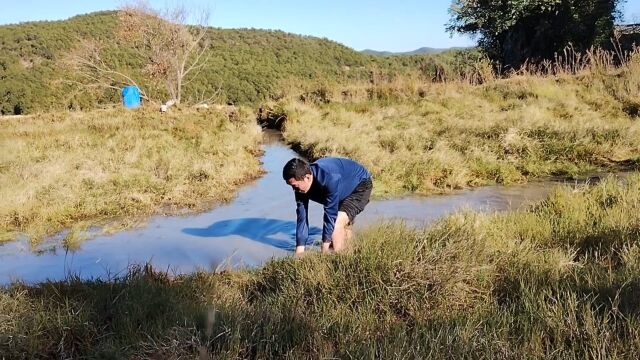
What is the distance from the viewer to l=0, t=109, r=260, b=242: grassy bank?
6762 mm

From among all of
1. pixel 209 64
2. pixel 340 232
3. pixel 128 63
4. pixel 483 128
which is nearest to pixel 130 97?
pixel 483 128

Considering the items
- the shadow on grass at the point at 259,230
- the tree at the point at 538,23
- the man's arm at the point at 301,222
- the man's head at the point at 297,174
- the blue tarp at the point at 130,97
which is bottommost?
the shadow on grass at the point at 259,230

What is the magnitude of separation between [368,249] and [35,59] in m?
49.3

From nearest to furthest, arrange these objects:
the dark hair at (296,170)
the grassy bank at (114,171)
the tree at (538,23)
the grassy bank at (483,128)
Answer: the dark hair at (296,170) < the grassy bank at (114,171) < the grassy bank at (483,128) < the tree at (538,23)

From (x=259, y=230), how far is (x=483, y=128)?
5728 mm

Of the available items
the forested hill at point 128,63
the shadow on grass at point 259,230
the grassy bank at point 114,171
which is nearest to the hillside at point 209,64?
the forested hill at point 128,63

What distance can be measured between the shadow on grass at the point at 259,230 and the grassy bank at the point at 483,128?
1.85m

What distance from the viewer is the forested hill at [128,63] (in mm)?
32125

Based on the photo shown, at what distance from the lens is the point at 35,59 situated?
4497 cm

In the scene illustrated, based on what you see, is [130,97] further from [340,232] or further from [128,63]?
[340,232]

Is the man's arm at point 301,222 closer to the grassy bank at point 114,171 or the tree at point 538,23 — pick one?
the grassy bank at point 114,171

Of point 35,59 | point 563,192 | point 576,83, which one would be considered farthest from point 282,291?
point 35,59

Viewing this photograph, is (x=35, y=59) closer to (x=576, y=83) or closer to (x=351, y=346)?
(x=576, y=83)

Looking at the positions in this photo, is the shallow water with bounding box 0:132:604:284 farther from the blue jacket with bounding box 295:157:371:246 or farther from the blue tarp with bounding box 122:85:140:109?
the blue tarp with bounding box 122:85:140:109
